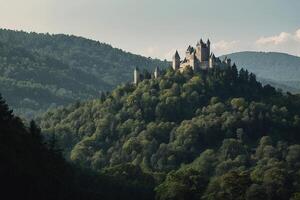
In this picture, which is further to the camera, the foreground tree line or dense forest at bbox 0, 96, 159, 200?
the foreground tree line

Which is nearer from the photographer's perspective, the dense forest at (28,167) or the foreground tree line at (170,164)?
the dense forest at (28,167)

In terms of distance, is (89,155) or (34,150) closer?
(34,150)

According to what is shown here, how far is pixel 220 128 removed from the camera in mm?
197625

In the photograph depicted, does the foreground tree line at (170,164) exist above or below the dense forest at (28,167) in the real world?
below

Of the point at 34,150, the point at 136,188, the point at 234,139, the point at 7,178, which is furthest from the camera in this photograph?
the point at 234,139

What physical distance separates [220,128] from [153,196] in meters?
63.5

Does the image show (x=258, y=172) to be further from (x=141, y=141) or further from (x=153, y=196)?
(x=141, y=141)

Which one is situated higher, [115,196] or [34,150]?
[34,150]

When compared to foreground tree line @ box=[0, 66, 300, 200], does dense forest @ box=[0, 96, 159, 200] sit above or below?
above

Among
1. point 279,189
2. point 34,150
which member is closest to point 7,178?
point 34,150

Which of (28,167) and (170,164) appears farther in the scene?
(170,164)

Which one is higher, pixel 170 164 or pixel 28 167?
pixel 28 167

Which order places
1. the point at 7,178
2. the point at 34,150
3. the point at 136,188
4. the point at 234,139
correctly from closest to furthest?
the point at 7,178
the point at 34,150
the point at 136,188
the point at 234,139

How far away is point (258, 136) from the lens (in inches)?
7815
